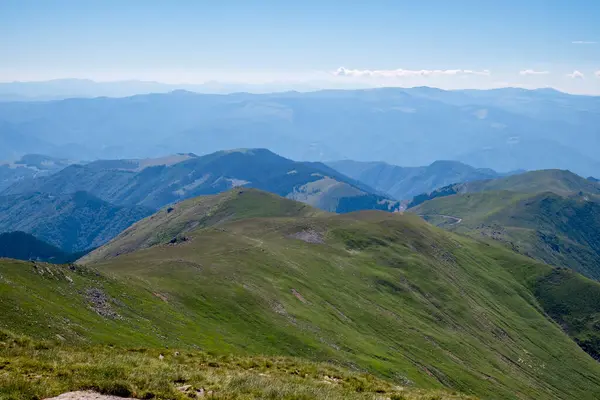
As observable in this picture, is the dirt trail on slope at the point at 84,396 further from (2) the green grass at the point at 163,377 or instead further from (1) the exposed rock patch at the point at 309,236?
(1) the exposed rock patch at the point at 309,236

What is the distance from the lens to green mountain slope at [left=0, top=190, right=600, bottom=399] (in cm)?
5850

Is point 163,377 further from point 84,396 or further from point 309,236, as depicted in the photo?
point 309,236

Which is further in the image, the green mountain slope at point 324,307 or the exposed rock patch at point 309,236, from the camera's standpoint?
the exposed rock patch at point 309,236

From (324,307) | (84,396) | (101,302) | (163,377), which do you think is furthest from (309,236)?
(84,396)

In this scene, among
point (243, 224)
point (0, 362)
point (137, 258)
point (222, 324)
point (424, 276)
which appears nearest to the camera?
point (0, 362)

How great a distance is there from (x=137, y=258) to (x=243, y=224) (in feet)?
264

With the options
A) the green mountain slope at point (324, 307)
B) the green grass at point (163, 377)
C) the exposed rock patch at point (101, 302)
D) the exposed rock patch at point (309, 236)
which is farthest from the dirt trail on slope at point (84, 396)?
the exposed rock patch at point (309, 236)

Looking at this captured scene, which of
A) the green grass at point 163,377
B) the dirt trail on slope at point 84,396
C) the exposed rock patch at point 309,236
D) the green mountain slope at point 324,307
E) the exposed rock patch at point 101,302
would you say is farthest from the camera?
the exposed rock patch at point 309,236

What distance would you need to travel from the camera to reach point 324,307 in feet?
345

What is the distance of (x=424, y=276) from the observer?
164000mm

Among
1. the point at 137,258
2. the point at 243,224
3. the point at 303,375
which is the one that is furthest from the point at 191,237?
the point at 303,375

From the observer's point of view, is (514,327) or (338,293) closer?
(338,293)

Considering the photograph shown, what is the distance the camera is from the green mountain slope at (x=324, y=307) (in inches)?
2303

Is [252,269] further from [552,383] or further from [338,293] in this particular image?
[552,383]
